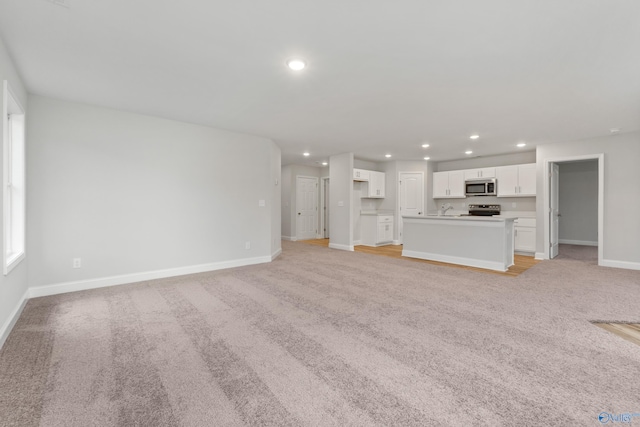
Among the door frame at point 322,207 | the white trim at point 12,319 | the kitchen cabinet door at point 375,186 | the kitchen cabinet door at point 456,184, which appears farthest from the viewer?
the door frame at point 322,207

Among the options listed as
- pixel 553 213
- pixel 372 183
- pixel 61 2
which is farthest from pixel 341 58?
pixel 553 213

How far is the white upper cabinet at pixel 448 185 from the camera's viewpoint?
799cm

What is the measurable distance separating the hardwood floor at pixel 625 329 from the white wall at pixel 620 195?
3.52 meters

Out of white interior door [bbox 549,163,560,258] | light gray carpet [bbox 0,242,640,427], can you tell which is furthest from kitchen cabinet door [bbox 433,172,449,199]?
light gray carpet [bbox 0,242,640,427]

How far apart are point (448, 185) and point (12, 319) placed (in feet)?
28.5

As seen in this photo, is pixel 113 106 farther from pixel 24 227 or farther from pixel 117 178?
pixel 24 227

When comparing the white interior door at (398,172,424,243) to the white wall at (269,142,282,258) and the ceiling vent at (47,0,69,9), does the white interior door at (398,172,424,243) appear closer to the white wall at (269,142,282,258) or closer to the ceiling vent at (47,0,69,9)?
the white wall at (269,142,282,258)

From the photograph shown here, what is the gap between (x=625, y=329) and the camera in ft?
8.91

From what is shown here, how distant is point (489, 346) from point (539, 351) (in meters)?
0.35

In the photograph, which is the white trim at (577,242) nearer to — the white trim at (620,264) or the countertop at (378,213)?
the white trim at (620,264)

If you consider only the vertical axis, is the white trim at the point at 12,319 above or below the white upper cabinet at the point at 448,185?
below

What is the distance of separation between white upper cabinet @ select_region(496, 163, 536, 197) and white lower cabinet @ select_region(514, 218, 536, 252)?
63 centimetres

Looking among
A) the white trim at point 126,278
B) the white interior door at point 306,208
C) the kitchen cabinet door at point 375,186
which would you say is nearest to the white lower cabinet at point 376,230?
the kitchen cabinet door at point 375,186

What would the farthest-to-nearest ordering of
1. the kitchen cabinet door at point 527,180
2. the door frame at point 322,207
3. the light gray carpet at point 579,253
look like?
the door frame at point 322,207, the kitchen cabinet door at point 527,180, the light gray carpet at point 579,253
